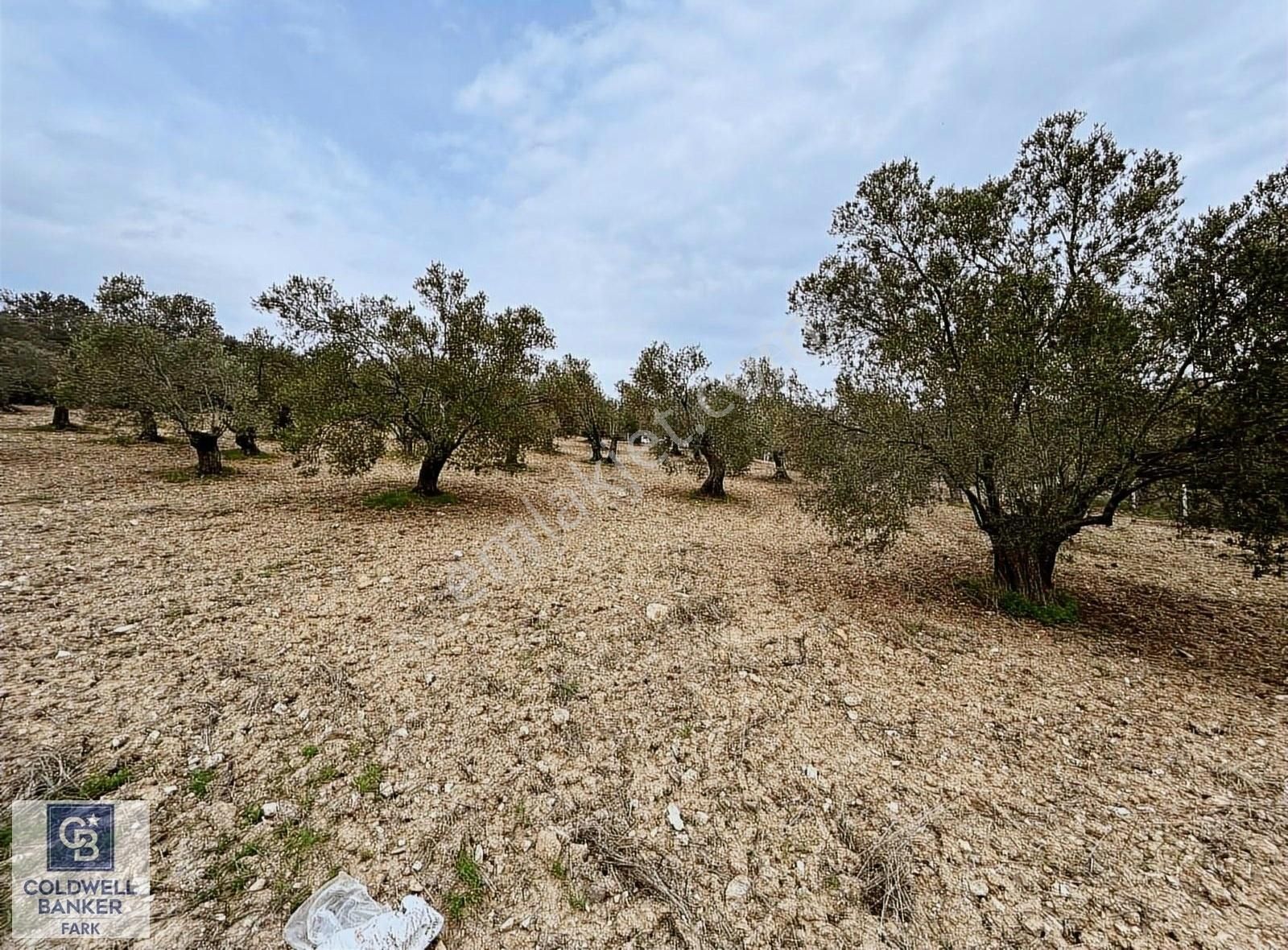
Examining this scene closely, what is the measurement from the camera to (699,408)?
56.8 ft

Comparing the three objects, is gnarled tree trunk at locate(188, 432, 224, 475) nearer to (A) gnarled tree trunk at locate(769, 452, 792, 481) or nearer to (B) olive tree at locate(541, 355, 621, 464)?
(B) olive tree at locate(541, 355, 621, 464)

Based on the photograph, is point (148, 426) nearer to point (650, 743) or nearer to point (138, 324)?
point (138, 324)

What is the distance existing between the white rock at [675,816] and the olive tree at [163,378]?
1742 cm

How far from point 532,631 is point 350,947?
→ 393cm

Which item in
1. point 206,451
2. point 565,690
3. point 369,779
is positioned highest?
point 206,451

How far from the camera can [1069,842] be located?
355cm

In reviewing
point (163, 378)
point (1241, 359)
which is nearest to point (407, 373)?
point (163, 378)

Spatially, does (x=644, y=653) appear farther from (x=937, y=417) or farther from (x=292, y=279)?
(x=292, y=279)

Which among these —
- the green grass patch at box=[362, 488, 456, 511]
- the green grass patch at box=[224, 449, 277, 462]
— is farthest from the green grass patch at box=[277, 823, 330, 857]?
the green grass patch at box=[224, 449, 277, 462]

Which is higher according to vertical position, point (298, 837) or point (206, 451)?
point (206, 451)

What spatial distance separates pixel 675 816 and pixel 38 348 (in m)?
39.8

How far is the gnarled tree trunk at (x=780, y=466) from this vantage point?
23844mm

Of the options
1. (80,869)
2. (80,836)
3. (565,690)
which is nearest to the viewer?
(80,869)

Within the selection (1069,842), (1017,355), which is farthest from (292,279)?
(1069,842)
